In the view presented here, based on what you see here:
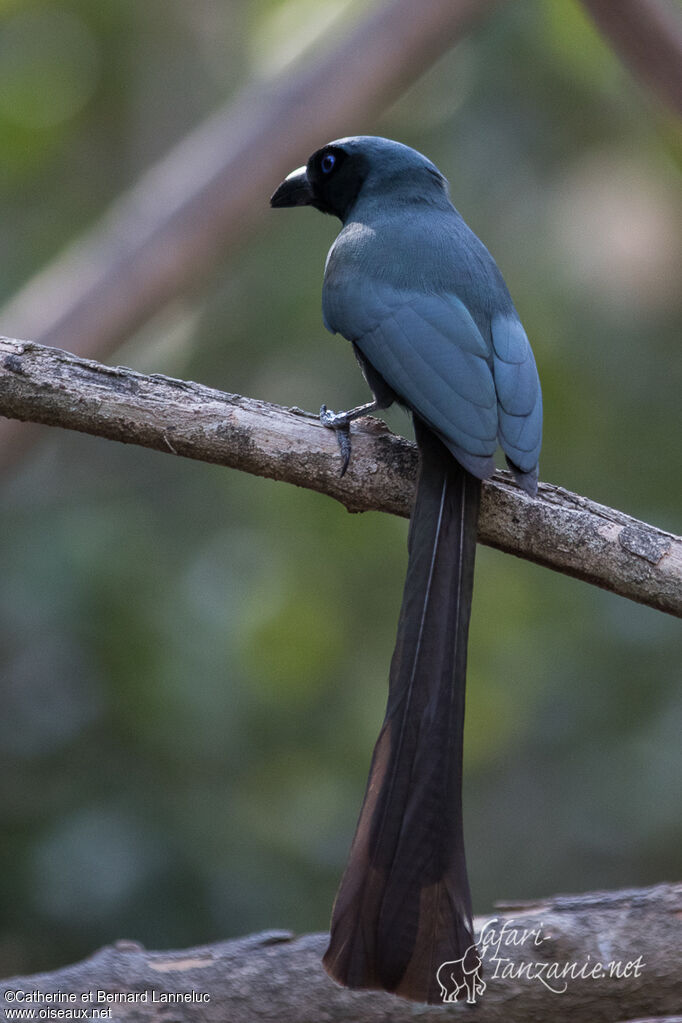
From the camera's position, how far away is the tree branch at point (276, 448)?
251 centimetres

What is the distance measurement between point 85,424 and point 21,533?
2.43m

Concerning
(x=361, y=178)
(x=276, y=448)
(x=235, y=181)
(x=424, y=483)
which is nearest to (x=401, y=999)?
(x=424, y=483)

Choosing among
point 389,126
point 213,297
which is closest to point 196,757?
point 213,297

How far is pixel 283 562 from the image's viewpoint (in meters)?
4.73

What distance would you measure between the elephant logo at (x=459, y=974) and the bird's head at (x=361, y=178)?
1969 mm

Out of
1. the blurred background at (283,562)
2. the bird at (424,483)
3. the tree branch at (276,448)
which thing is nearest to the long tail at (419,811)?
the bird at (424,483)

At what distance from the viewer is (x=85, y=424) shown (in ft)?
8.28

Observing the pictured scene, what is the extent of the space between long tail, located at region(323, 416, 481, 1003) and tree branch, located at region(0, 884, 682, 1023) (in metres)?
0.36

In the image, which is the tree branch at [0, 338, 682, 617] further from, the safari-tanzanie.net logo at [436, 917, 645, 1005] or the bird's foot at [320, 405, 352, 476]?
the safari-tanzanie.net logo at [436, 917, 645, 1005]

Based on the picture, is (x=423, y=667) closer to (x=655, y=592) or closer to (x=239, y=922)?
(x=655, y=592)

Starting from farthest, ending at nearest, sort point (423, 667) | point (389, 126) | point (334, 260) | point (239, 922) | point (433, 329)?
point (389, 126) < point (239, 922) < point (334, 260) < point (433, 329) < point (423, 667)

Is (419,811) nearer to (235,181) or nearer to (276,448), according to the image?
(276,448)

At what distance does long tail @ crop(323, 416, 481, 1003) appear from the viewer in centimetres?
212

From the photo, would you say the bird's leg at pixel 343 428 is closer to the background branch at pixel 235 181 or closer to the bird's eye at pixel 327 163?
the bird's eye at pixel 327 163
